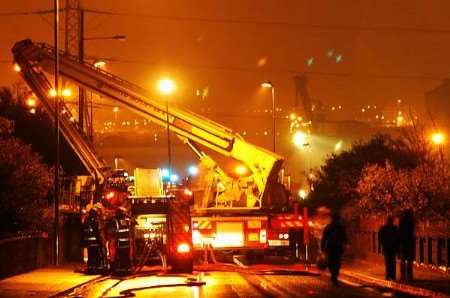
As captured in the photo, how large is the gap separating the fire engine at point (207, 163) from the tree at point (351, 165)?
9435mm

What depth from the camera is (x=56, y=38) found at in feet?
98.9

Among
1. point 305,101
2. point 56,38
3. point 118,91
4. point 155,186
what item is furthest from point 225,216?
point 305,101

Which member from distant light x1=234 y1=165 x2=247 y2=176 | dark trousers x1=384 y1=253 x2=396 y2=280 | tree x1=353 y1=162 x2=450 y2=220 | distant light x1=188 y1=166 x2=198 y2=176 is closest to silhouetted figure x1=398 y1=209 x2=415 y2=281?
dark trousers x1=384 y1=253 x2=396 y2=280

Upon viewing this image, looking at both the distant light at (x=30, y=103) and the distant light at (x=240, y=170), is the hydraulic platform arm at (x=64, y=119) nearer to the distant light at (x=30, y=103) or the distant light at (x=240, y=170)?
the distant light at (x=240, y=170)

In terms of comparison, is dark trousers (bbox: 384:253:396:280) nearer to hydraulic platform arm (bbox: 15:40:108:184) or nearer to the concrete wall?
the concrete wall

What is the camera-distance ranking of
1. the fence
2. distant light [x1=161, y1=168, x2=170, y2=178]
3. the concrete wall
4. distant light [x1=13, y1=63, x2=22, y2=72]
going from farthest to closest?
distant light [x1=161, y1=168, x2=170, y2=178] → distant light [x1=13, y1=63, x2=22, y2=72] → the concrete wall → the fence

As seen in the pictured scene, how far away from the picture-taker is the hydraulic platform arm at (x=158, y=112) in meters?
33.2

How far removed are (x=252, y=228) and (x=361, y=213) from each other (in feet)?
20.3

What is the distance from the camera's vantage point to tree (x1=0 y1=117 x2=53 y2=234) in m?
29.5

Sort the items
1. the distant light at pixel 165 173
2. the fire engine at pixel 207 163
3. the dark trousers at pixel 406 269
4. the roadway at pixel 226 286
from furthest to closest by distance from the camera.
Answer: the distant light at pixel 165 173
the fire engine at pixel 207 163
the dark trousers at pixel 406 269
the roadway at pixel 226 286

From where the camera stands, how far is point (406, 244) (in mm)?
21969

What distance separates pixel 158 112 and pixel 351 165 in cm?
1724

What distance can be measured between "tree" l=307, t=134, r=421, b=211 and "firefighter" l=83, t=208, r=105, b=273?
16670mm

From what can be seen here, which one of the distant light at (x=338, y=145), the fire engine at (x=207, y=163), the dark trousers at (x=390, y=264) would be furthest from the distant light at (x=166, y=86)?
the distant light at (x=338, y=145)
